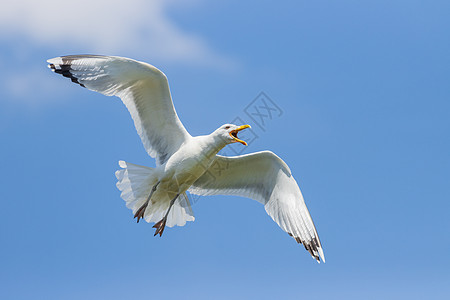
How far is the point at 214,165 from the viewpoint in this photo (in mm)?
9539

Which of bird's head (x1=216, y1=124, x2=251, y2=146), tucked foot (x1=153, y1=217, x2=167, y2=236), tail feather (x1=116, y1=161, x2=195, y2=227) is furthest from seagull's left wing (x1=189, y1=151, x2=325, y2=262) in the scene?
tucked foot (x1=153, y1=217, x2=167, y2=236)

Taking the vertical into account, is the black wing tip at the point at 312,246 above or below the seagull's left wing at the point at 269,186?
below

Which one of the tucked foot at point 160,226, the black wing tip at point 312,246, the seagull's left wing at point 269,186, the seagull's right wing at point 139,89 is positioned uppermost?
the seagull's right wing at point 139,89

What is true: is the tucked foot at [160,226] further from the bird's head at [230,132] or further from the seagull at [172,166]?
the bird's head at [230,132]

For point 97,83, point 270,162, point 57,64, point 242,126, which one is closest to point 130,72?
point 97,83

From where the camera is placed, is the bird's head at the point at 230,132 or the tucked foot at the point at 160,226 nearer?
the bird's head at the point at 230,132

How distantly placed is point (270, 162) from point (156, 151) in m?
1.72

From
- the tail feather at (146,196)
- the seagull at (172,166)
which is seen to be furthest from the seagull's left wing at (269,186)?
the tail feather at (146,196)

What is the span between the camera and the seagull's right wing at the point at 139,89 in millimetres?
8906

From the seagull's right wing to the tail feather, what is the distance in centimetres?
37

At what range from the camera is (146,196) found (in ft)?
30.7

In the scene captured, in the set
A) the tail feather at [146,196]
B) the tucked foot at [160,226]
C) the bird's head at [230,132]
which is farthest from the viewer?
the tucked foot at [160,226]

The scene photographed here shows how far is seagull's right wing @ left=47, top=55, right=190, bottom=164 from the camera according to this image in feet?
29.2

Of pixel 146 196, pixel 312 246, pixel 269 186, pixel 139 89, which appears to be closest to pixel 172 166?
pixel 146 196
